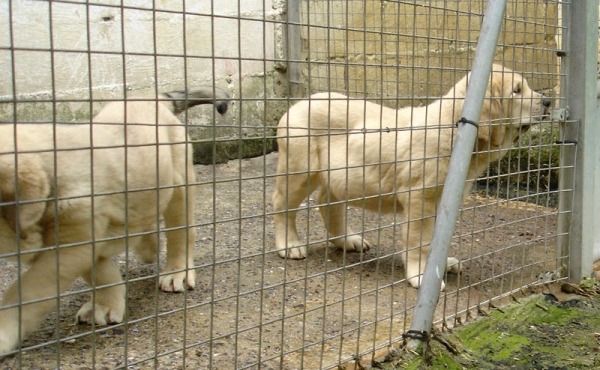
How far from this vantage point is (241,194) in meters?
4.15

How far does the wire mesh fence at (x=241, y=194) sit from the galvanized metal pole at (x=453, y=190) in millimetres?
154

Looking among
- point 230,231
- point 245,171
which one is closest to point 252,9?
point 245,171

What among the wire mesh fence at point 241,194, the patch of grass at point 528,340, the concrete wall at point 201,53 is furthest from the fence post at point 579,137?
the concrete wall at point 201,53

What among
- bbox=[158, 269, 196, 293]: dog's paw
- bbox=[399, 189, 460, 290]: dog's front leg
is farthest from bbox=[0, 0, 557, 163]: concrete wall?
bbox=[158, 269, 196, 293]: dog's paw

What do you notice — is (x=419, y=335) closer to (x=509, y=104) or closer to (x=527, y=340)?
(x=527, y=340)

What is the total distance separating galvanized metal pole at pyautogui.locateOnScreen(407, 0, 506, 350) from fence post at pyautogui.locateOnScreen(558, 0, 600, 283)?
1234 millimetres

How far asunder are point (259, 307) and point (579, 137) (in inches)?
95.9

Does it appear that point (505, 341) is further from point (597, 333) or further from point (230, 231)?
point (230, 231)

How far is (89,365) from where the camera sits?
3.00 metres

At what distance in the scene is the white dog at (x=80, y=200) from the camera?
265 cm

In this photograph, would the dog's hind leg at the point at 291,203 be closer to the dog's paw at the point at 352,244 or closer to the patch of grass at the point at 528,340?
the dog's paw at the point at 352,244

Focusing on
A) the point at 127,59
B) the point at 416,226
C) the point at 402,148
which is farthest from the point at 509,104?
the point at 127,59

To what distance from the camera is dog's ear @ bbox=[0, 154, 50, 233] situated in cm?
265

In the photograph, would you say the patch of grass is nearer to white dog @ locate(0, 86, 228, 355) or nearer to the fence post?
the fence post
